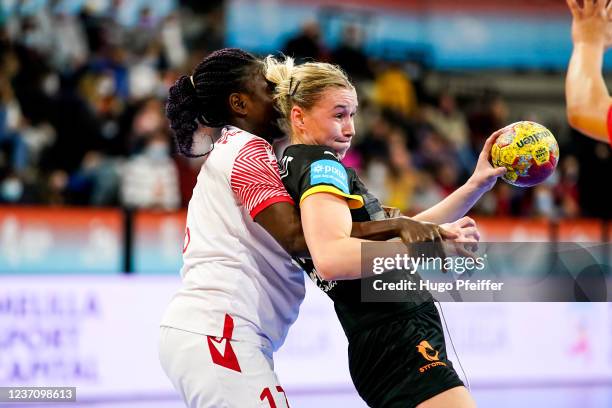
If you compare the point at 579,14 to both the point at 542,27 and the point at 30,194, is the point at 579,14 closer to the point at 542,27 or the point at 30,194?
the point at 30,194

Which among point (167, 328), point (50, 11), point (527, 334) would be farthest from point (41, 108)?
point (167, 328)

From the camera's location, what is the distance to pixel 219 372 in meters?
3.13

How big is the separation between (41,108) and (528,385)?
6.15 metres

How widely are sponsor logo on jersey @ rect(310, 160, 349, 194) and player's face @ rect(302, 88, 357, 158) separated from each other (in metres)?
0.23

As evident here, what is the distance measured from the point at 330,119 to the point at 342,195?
43 centimetres

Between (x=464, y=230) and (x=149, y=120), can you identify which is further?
(x=149, y=120)

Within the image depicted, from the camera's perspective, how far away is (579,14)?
3406 mm

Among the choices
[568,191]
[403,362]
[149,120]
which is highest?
[403,362]

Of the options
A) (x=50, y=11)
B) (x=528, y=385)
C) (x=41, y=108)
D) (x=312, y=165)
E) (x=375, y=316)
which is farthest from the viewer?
(x=50, y=11)

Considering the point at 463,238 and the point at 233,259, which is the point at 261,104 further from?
the point at 463,238

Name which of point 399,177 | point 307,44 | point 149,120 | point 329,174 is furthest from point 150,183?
point 329,174

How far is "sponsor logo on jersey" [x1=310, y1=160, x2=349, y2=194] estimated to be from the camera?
10.0 ft

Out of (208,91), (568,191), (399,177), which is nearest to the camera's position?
(208,91)

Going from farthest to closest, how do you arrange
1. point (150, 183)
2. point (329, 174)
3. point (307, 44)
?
point (307, 44), point (150, 183), point (329, 174)
